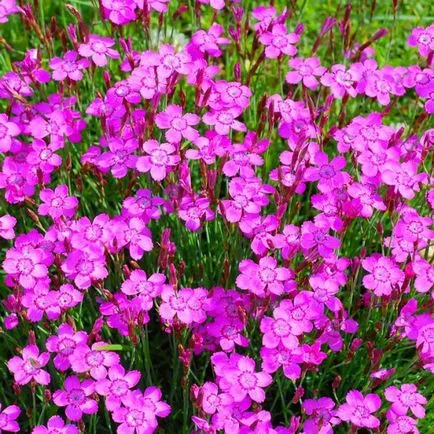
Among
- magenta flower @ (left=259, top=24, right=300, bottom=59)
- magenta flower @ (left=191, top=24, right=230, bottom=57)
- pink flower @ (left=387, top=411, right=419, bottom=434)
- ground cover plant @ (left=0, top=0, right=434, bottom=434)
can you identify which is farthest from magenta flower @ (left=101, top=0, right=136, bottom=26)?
pink flower @ (left=387, top=411, right=419, bottom=434)

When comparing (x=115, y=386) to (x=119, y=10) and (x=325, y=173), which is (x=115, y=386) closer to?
(x=325, y=173)

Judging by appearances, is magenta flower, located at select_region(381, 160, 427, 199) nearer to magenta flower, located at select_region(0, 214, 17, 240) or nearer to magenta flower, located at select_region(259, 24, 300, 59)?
magenta flower, located at select_region(259, 24, 300, 59)

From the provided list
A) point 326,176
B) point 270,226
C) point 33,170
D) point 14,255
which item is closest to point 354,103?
point 326,176

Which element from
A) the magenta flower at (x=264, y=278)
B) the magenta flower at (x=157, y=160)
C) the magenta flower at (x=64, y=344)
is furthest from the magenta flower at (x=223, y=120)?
the magenta flower at (x=64, y=344)

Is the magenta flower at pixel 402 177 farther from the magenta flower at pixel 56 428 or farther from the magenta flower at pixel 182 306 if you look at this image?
the magenta flower at pixel 56 428

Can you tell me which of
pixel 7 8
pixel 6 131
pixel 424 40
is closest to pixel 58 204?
pixel 6 131

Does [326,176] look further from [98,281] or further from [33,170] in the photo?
[33,170]
